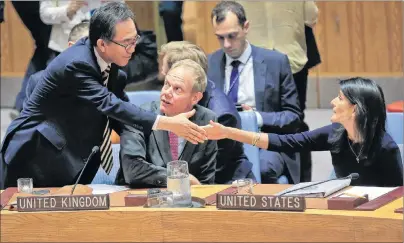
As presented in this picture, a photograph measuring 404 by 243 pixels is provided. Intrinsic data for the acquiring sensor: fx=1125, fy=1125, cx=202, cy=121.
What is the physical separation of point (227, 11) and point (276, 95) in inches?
16.9

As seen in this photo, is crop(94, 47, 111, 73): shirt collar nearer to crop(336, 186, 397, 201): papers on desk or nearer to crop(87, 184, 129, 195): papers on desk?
crop(87, 184, 129, 195): papers on desk

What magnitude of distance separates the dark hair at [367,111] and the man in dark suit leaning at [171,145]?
0.57m

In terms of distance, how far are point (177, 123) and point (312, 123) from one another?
2.77 feet

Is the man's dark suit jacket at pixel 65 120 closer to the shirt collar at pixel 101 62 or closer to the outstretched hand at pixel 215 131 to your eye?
the shirt collar at pixel 101 62

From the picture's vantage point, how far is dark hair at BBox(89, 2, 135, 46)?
407cm

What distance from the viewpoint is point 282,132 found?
4738 mm

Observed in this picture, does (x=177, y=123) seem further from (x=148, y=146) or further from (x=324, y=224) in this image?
(x=324, y=224)

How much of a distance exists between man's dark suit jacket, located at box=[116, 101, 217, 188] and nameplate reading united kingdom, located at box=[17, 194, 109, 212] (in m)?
0.54

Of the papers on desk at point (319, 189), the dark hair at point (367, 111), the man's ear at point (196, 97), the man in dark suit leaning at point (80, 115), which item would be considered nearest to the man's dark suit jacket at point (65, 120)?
the man in dark suit leaning at point (80, 115)

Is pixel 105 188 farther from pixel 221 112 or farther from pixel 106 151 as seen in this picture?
pixel 221 112

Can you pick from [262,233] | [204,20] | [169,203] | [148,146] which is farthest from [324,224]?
[204,20]

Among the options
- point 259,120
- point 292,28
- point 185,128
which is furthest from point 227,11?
point 185,128

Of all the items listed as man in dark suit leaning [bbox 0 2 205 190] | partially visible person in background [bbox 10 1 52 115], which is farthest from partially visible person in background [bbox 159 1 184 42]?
man in dark suit leaning [bbox 0 2 205 190]

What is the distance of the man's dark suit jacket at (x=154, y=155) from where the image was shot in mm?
4230
